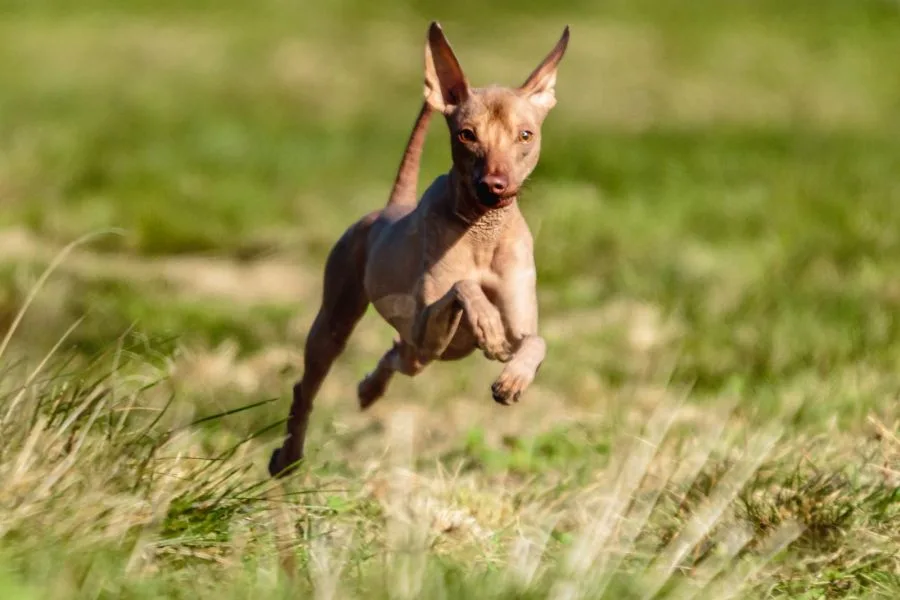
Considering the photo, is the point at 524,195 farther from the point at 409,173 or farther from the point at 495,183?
the point at 495,183

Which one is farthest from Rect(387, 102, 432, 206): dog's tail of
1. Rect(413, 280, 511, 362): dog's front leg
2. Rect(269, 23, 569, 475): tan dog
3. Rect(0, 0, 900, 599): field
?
Rect(0, 0, 900, 599): field

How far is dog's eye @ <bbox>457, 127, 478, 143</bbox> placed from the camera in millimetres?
3830

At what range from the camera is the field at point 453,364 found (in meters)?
3.72

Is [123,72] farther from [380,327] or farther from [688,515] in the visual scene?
[688,515]

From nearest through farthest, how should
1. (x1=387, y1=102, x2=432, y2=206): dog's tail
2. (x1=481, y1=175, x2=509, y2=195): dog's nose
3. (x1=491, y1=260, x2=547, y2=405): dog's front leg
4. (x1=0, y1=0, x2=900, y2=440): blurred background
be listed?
(x1=481, y1=175, x2=509, y2=195): dog's nose, (x1=491, y1=260, x2=547, y2=405): dog's front leg, (x1=387, y1=102, x2=432, y2=206): dog's tail, (x1=0, y1=0, x2=900, y2=440): blurred background

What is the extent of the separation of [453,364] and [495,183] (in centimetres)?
372

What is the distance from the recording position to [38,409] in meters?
3.92

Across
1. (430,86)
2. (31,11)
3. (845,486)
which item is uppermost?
(430,86)

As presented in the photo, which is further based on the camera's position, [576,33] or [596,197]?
[576,33]

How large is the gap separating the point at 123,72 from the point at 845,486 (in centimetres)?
1251

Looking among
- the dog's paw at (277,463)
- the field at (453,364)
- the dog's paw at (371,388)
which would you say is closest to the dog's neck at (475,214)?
the field at (453,364)

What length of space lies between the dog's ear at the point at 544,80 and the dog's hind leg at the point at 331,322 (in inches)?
28.3

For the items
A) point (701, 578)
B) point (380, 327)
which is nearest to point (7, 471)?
point (701, 578)

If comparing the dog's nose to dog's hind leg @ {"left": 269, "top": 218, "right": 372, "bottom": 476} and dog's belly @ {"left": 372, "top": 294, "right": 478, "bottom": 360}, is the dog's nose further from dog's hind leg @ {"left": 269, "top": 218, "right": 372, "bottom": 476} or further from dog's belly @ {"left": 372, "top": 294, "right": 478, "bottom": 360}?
dog's hind leg @ {"left": 269, "top": 218, "right": 372, "bottom": 476}
